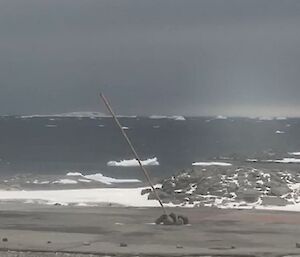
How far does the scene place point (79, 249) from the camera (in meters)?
17.4

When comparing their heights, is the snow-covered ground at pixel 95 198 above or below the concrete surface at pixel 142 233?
above

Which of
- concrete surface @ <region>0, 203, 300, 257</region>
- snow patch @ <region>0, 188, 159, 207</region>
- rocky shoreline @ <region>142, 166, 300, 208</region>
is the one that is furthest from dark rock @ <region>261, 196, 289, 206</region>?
snow patch @ <region>0, 188, 159, 207</region>

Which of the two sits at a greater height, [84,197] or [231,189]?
[84,197]

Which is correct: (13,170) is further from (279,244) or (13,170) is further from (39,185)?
(279,244)

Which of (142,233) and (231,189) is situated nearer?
(142,233)

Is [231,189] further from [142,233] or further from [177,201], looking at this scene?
[142,233]

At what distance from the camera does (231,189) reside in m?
29.5

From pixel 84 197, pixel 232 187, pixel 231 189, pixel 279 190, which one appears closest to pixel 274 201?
pixel 279 190

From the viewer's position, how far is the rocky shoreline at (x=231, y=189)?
2827cm

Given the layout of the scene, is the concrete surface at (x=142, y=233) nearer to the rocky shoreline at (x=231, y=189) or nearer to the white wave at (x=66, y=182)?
the rocky shoreline at (x=231, y=189)

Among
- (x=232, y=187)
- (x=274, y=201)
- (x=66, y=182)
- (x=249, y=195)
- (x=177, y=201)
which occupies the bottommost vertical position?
(x=274, y=201)

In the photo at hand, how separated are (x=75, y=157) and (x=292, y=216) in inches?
2663

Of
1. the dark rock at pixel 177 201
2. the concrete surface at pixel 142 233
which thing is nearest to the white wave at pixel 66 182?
the dark rock at pixel 177 201

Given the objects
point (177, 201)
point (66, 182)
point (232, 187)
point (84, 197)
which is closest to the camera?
point (177, 201)
